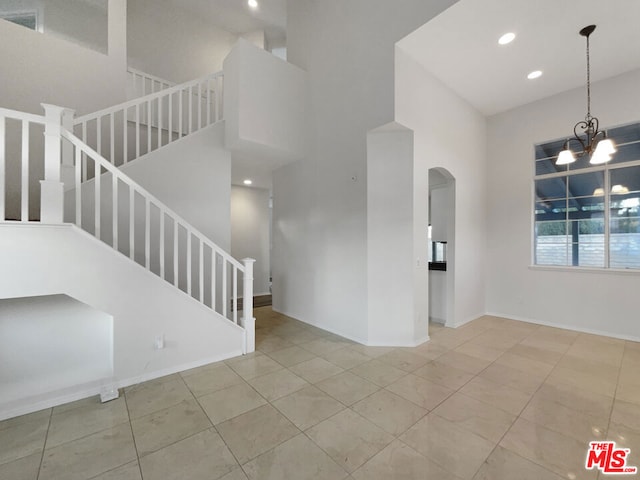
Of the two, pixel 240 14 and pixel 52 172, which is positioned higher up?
pixel 240 14

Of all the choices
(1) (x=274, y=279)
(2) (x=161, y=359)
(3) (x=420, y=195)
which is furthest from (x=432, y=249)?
(2) (x=161, y=359)

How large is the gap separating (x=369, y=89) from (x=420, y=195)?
5.24 ft

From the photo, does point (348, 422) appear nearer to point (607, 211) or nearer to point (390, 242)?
point (390, 242)

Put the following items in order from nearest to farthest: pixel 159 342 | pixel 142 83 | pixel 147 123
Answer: pixel 159 342, pixel 147 123, pixel 142 83

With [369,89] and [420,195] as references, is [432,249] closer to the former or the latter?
[420,195]

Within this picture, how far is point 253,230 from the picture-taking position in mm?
6902

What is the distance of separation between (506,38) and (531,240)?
10.6 ft

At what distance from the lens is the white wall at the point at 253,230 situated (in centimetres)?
663

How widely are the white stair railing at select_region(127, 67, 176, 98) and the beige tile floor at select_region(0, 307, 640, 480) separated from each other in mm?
4736

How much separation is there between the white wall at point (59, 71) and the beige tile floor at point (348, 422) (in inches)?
163

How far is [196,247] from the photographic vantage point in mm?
3873

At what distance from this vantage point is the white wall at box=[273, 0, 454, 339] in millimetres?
3371

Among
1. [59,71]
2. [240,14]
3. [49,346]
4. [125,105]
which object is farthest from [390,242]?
[240,14]

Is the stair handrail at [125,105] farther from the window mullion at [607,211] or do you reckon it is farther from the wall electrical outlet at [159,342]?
the window mullion at [607,211]
